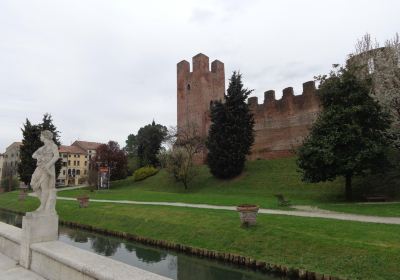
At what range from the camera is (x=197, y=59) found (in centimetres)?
4588

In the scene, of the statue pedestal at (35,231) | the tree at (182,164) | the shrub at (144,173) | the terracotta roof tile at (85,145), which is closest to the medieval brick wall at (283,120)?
the tree at (182,164)

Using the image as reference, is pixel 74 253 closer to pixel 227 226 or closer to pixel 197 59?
pixel 227 226

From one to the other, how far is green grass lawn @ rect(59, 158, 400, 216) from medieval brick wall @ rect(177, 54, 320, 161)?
17.8 ft

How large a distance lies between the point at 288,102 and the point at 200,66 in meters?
13.2

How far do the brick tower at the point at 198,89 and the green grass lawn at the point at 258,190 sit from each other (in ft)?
28.3

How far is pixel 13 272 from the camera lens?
664 cm

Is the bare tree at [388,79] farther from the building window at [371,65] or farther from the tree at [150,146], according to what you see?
the tree at [150,146]

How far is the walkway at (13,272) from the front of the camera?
6254 mm

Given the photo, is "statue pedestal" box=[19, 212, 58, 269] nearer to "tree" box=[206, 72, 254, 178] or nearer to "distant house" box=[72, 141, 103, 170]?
"tree" box=[206, 72, 254, 178]

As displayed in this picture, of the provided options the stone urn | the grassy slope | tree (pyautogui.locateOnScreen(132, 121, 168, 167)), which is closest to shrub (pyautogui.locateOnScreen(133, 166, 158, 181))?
the grassy slope

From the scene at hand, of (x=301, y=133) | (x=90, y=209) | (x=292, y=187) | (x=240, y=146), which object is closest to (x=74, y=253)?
(x=90, y=209)

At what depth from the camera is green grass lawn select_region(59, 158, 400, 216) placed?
19384 millimetres

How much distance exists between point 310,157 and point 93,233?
12065 millimetres

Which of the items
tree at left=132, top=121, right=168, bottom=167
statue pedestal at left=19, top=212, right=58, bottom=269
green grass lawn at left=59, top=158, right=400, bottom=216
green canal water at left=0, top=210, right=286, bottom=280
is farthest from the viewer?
tree at left=132, top=121, right=168, bottom=167
